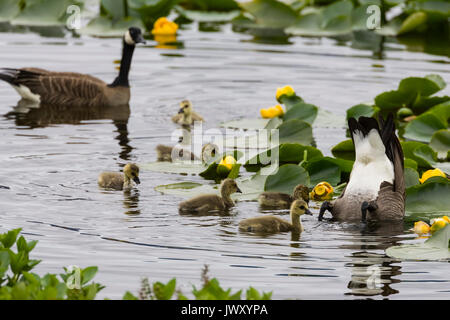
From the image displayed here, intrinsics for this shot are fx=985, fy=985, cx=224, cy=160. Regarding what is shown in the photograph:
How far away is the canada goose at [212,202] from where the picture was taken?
9.34 metres

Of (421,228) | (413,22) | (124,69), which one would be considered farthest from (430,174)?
(413,22)

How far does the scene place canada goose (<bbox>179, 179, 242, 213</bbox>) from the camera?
368 inches

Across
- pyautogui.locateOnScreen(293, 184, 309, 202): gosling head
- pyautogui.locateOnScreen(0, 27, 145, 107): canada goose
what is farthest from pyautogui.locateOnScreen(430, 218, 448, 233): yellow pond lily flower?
pyautogui.locateOnScreen(0, 27, 145, 107): canada goose

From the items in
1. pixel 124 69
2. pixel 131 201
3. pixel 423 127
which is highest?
pixel 124 69

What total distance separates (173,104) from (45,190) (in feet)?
15.5

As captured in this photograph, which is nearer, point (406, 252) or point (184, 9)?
point (406, 252)

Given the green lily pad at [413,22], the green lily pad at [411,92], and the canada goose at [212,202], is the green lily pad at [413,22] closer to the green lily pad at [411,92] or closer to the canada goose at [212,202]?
the green lily pad at [411,92]

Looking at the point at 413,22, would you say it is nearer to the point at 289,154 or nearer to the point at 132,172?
the point at 289,154

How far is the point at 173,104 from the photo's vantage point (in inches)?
572

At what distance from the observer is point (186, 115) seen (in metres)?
13.4

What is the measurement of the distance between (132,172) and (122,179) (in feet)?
0.52

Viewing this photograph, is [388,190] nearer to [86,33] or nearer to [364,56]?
[364,56]

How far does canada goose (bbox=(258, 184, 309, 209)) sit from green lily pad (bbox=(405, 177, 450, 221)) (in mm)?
1003
